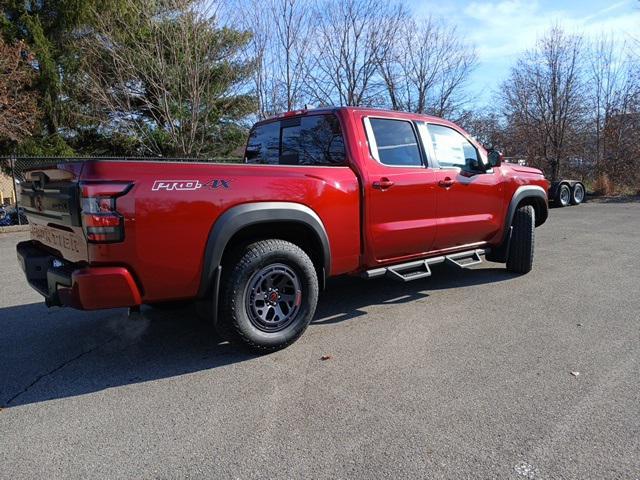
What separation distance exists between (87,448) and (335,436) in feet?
4.57

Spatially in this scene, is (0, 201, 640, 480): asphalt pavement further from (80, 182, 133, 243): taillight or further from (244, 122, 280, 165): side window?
(244, 122, 280, 165): side window

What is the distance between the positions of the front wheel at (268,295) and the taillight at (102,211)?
0.92 m

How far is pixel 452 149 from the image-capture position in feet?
18.2

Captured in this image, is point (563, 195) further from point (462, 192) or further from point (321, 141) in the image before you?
point (321, 141)

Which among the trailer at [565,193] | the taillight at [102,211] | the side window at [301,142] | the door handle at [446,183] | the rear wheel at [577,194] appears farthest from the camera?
the rear wheel at [577,194]

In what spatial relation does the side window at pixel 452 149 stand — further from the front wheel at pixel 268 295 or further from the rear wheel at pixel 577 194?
the rear wheel at pixel 577 194

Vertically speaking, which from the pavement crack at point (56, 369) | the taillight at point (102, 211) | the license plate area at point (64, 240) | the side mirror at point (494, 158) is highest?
the side mirror at point (494, 158)

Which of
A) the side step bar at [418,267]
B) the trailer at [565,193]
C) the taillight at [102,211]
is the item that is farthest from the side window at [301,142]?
the trailer at [565,193]

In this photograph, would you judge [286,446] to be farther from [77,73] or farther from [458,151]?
[77,73]

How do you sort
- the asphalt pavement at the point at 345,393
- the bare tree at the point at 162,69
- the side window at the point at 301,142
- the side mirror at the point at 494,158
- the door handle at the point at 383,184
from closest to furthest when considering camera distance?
1. the asphalt pavement at the point at 345,393
2. the door handle at the point at 383,184
3. the side window at the point at 301,142
4. the side mirror at the point at 494,158
5. the bare tree at the point at 162,69

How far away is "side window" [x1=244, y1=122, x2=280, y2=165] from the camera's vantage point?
206 inches

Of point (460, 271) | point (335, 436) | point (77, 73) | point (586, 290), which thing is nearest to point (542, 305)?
point (586, 290)

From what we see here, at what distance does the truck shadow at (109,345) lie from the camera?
3545 millimetres

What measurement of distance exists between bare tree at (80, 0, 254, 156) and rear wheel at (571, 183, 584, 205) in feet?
41.6
